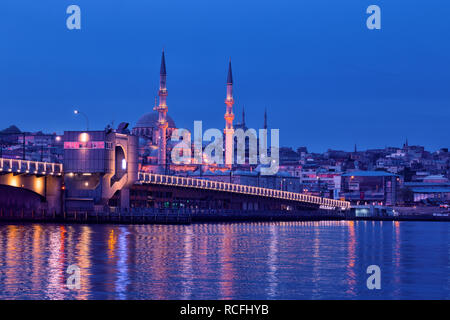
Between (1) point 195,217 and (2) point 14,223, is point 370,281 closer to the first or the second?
(2) point 14,223

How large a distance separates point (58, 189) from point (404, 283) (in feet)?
173

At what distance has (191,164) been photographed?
16062 centimetres

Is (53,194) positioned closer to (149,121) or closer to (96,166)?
(96,166)

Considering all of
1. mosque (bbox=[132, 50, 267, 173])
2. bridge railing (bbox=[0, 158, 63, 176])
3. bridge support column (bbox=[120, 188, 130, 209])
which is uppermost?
mosque (bbox=[132, 50, 267, 173])

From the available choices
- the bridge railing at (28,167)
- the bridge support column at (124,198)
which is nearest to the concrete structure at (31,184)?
the bridge railing at (28,167)

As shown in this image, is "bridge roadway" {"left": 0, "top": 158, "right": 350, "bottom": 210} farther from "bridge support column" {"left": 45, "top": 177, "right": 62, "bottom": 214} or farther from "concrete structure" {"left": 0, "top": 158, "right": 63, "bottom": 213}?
"bridge support column" {"left": 45, "top": 177, "right": 62, "bottom": 214}

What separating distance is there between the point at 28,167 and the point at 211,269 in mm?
41710

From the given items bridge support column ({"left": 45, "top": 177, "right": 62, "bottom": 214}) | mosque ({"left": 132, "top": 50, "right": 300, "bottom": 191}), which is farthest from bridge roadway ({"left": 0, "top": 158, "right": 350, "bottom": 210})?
mosque ({"left": 132, "top": 50, "right": 300, "bottom": 191})

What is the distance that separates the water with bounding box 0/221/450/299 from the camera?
1114 inches

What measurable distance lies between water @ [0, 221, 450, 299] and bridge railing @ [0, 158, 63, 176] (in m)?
17.4

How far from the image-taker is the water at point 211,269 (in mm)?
28297

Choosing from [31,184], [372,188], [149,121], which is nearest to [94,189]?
[31,184]

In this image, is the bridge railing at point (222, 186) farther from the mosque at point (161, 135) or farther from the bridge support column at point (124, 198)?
the mosque at point (161, 135)
